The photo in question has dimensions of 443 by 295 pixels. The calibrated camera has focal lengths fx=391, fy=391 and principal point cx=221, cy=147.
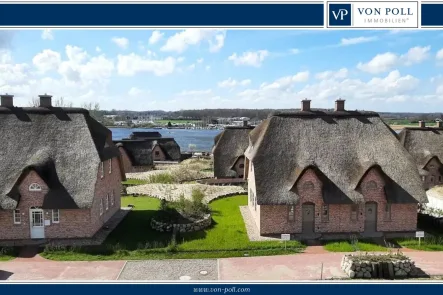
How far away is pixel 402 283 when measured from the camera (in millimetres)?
11125

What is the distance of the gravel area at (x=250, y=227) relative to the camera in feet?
69.7

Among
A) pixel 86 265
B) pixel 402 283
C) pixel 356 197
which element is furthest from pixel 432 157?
pixel 86 265

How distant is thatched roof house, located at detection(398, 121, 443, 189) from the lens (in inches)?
1420

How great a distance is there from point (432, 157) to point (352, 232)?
1849cm

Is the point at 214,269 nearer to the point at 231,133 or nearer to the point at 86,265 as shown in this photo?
the point at 86,265

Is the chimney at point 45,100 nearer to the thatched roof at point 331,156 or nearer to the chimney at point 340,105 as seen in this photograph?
the thatched roof at point 331,156

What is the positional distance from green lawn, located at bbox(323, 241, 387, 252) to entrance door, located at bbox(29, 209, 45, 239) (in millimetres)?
15137

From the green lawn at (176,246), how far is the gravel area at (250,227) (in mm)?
350

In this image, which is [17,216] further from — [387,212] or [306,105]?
[387,212]

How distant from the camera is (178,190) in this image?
3497 cm

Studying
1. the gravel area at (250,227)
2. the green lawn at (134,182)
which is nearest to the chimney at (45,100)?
the gravel area at (250,227)

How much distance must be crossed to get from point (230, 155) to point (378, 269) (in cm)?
2471

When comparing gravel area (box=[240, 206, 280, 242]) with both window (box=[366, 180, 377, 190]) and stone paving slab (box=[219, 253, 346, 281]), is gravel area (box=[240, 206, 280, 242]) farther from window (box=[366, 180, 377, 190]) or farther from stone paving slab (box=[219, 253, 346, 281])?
window (box=[366, 180, 377, 190])

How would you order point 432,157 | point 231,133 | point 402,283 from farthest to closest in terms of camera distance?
point 231,133
point 432,157
point 402,283
